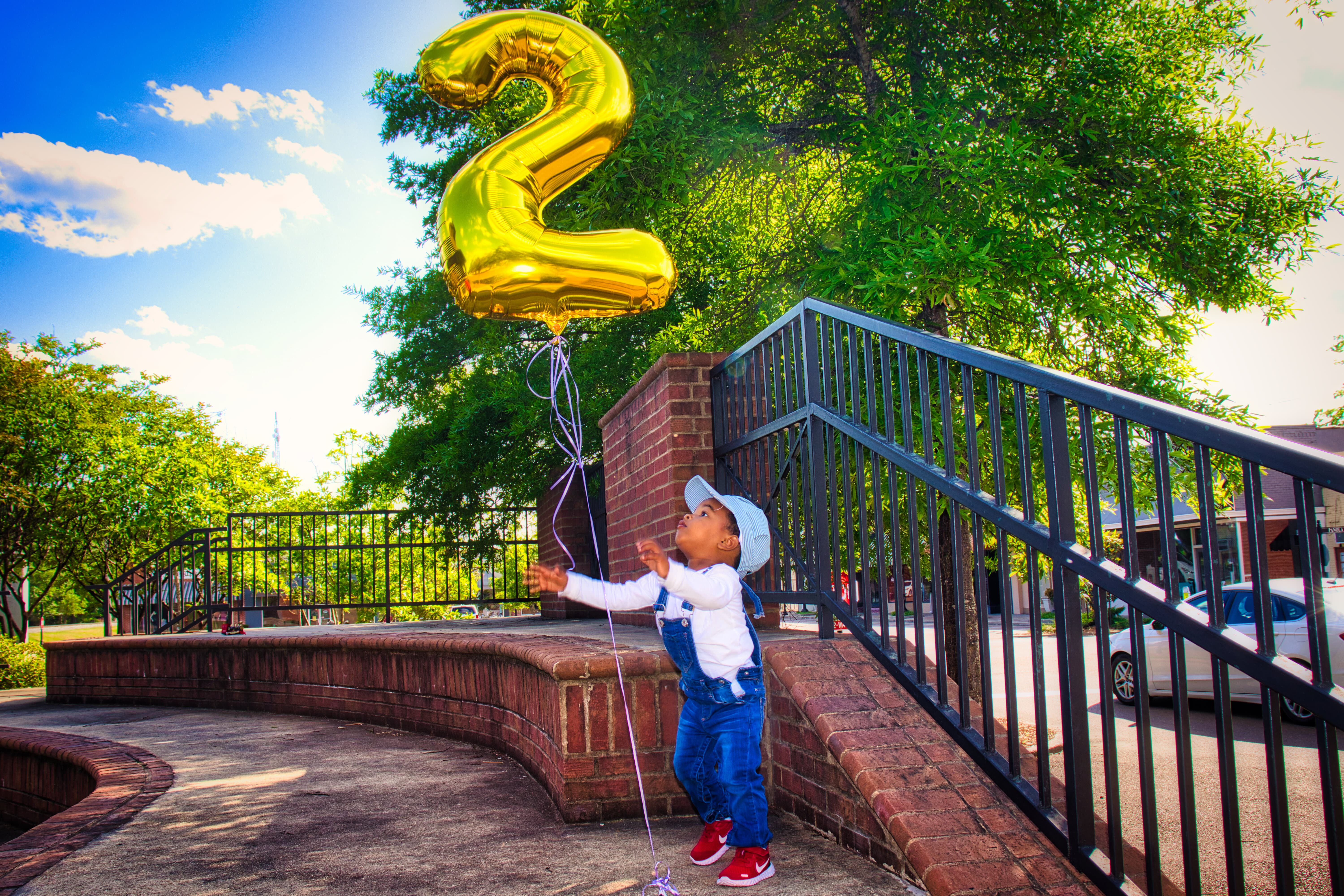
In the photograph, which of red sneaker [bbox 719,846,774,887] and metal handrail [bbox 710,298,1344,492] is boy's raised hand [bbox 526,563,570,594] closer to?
red sneaker [bbox 719,846,774,887]

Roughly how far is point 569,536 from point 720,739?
7.46 metres

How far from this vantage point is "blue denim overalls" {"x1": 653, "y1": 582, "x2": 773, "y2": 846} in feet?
9.65

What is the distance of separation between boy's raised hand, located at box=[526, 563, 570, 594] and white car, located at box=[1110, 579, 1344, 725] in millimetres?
1566

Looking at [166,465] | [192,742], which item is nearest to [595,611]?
[192,742]

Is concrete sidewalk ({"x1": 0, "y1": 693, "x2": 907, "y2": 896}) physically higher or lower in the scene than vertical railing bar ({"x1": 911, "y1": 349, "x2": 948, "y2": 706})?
lower

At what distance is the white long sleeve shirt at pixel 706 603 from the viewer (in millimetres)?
3016

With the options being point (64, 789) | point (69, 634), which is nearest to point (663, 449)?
point (64, 789)

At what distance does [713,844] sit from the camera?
3.08 metres

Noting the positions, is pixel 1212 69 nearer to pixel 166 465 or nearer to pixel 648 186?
pixel 648 186

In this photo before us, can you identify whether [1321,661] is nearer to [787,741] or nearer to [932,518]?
[932,518]

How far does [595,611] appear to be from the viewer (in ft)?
32.0

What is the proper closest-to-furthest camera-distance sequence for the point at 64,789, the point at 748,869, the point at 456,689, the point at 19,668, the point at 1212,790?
the point at 748,869, the point at 1212,790, the point at 64,789, the point at 456,689, the point at 19,668

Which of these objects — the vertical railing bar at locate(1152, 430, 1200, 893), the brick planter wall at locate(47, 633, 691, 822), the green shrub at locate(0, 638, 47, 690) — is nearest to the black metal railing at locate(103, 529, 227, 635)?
the brick planter wall at locate(47, 633, 691, 822)

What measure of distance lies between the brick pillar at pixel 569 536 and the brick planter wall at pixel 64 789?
457 centimetres
